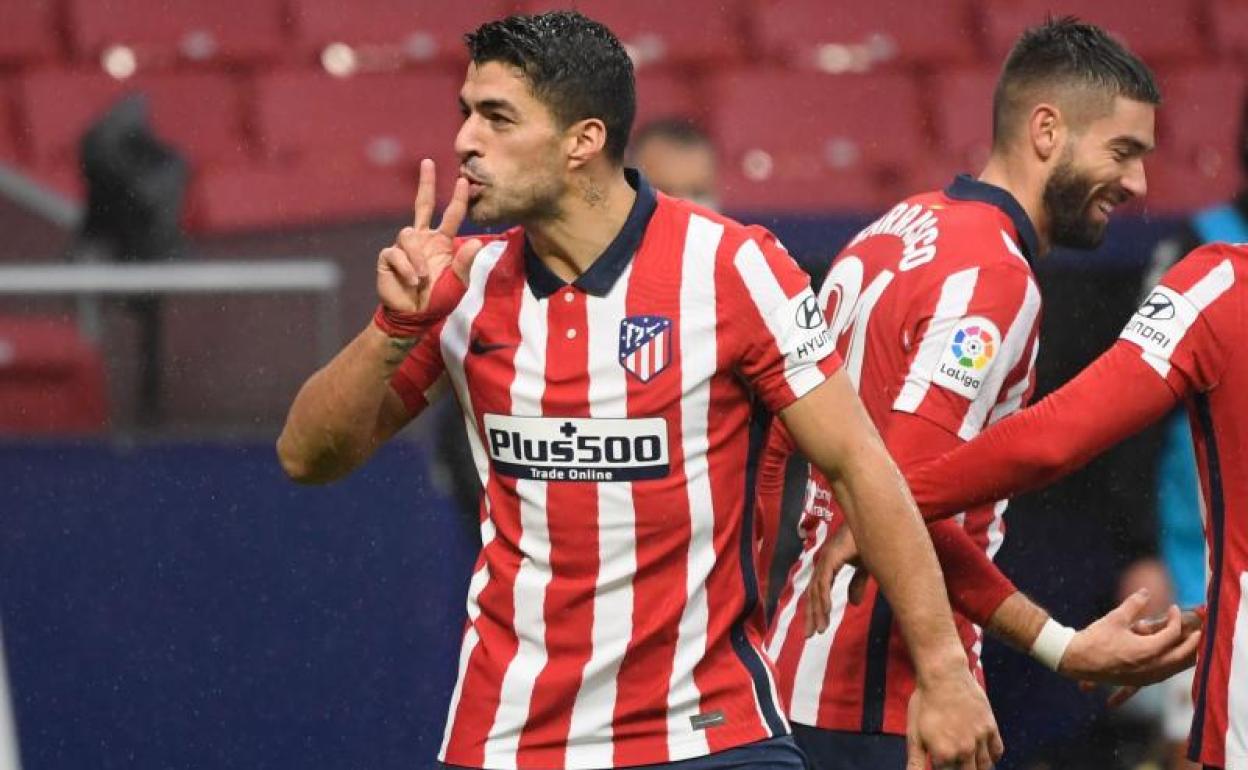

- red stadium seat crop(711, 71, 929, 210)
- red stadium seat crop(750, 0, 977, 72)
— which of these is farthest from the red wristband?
red stadium seat crop(750, 0, 977, 72)

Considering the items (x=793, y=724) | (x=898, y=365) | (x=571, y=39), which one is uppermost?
(x=571, y=39)

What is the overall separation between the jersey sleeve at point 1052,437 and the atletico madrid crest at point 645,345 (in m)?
0.43

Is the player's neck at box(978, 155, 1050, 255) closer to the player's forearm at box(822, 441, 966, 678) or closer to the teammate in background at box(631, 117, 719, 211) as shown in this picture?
the player's forearm at box(822, 441, 966, 678)

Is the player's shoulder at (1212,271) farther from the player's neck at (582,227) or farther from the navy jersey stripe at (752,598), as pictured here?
the player's neck at (582,227)

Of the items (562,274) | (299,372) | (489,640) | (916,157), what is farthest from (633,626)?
(916,157)

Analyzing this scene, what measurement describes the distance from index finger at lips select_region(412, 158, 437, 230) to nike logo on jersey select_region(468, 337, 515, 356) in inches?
7.4

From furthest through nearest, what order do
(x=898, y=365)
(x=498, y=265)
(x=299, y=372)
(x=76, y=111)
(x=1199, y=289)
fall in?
(x=76, y=111) → (x=299, y=372) → (x=898, y=365) → (x=498, y=265) → (x=1199, y=289)

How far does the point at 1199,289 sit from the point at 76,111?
4963 mm

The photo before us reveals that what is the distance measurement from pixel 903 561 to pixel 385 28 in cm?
484

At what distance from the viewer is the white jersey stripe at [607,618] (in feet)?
9.51

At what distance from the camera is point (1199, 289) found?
113 inches

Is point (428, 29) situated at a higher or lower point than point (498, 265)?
higher

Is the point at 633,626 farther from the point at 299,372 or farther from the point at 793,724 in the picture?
the point at 299,372

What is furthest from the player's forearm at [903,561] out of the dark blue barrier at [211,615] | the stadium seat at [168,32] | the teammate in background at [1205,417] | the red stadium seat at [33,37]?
the red stadium seat at [33,37]
